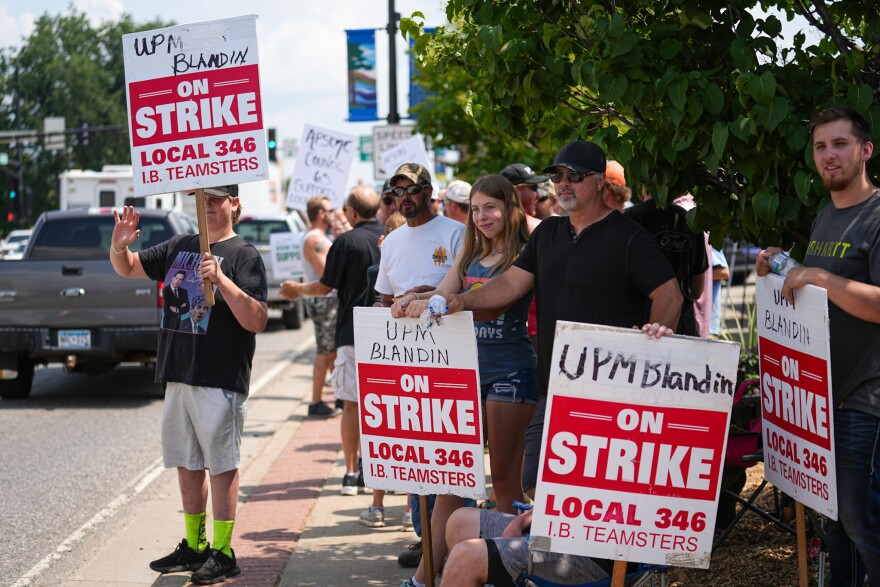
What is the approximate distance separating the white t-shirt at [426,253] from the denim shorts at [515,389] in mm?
962

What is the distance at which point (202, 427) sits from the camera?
5.87 m

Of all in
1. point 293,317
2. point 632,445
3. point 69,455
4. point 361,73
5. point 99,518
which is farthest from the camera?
point 293,317

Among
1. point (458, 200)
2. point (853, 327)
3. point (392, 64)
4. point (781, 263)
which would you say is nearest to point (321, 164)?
point (392, 64)

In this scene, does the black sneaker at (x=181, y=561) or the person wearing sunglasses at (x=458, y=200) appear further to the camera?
the person wearing sunglasses at (x=458, y=200)

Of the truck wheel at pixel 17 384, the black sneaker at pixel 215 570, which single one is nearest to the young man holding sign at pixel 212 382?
the black sneaker at pixel 215 570

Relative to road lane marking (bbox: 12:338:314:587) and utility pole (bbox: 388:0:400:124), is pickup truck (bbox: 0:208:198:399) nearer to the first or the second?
road lane marking (bbox: 12:338:314:587)

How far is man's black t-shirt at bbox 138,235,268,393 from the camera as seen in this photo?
19.2 ft

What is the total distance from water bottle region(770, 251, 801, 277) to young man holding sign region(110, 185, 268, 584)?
2.56 metres

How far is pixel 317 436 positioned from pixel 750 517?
16.0 feet

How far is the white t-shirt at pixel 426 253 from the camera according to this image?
6.20 meters

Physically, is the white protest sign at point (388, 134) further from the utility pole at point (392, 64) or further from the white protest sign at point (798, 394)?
the white protest sign at point (798, 394)

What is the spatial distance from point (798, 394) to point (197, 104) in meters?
3.22

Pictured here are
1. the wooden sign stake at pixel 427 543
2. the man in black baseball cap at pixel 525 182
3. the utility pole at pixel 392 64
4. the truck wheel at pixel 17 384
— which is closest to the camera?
the wooden sign stake at pixel 427 543

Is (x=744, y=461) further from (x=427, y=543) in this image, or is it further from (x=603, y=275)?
(x=427, y=543)
